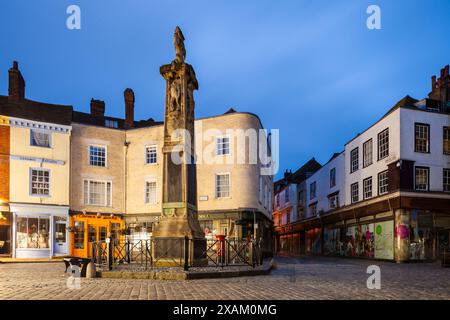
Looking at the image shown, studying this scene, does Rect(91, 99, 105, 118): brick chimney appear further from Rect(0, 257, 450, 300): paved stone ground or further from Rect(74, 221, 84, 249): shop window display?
Rect(0, 257, 450, 300): paved stone ground

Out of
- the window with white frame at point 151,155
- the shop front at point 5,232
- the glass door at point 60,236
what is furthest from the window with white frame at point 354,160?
the shop front at point 5,232

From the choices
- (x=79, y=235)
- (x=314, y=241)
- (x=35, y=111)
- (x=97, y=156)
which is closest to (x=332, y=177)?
(x=314, y=241)

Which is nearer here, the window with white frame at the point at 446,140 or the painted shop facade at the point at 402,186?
the painted shop facade at the point at 402,186

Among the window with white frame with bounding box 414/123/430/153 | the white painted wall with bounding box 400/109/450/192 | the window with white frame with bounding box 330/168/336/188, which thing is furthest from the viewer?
the window with white frame with bounding box 330/168/336/188

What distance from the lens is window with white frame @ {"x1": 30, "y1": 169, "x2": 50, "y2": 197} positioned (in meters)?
28.5

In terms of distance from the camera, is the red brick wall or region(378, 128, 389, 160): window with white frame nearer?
the red brick wall

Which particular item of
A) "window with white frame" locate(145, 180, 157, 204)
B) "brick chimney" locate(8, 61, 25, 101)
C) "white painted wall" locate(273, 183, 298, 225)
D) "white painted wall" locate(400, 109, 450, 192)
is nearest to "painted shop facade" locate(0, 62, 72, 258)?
"brick chimney" locate(8, 61, 25, 101)

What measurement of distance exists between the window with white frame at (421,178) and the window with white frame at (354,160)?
6945 mm

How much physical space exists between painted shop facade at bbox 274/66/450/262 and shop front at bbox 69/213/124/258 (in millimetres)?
17435

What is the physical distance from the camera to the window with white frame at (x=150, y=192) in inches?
1248

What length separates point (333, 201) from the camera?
127 ft

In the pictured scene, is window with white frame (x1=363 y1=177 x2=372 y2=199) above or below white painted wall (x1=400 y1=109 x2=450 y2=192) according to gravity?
below

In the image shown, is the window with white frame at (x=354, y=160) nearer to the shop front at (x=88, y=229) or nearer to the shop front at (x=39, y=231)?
the shop front at (x=88, y=229)

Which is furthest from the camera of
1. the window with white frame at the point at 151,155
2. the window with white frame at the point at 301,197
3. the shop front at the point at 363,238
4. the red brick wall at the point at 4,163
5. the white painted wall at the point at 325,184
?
the window with white frame at the point at 301,197
